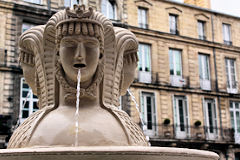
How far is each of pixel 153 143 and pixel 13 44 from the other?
330 inches

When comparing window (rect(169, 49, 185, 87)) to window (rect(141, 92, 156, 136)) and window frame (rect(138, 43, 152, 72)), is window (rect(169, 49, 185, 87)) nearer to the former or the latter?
window frame (rect(138, 43, 152, 72))

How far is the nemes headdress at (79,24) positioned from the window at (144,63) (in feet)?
54.5

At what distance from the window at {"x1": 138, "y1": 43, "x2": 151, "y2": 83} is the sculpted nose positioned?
54.6ft

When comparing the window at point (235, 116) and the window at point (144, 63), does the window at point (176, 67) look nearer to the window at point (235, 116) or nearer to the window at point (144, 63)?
the window at point (144, 63)

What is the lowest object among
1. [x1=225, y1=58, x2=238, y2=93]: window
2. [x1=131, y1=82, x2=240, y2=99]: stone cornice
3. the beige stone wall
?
[x1=131, y1=82, x2=240, y2=99]: stone cornice

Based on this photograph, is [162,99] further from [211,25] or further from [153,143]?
[211,25]

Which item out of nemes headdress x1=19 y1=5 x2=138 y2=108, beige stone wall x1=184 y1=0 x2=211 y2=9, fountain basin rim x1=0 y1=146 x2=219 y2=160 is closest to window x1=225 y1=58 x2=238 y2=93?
beige stone wall x1=184 y1=0 x2=211 y2=9

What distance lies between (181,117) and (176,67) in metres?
2.90

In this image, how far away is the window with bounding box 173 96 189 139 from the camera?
2025 centimetres

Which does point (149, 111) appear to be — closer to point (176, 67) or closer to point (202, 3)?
point (176, 67)

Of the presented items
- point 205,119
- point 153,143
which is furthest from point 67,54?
point 205,119

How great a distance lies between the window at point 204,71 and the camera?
2226 centimetres

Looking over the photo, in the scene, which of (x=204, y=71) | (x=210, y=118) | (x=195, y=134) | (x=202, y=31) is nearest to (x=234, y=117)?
(x=210, y=118)

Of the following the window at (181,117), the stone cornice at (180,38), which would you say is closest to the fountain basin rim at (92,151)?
the window at (181,117)
